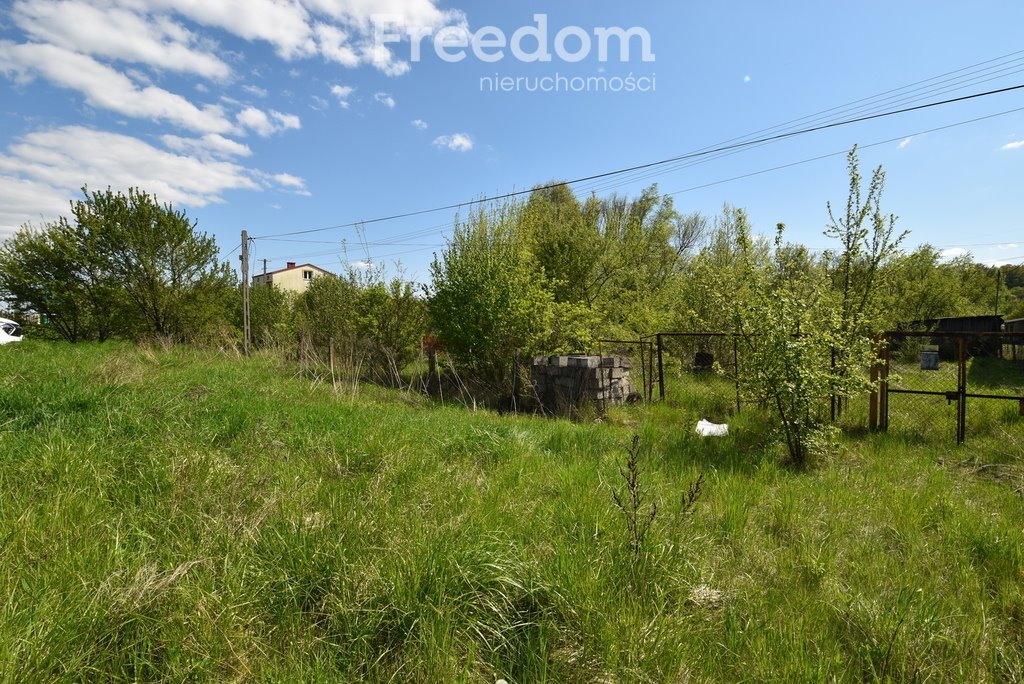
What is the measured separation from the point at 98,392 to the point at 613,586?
21.4ft

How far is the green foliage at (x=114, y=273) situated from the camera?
1695 centimetres

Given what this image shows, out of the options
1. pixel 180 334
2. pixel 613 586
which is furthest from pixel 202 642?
pixel 180 334

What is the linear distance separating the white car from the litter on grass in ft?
71.7

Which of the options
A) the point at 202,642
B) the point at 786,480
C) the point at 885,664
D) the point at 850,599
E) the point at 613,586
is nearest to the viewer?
the point at 202,642

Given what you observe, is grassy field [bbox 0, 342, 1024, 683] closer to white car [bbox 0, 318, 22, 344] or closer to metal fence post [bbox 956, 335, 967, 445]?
metal fence post [bbox 956, 335, 967, 445]

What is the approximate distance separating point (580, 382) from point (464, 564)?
6796 mm

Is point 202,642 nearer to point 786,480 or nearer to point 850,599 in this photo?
point 850,599

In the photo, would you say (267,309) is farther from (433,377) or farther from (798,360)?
(798,360)

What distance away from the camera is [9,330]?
16.6m

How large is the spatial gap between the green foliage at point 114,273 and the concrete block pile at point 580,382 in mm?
14715

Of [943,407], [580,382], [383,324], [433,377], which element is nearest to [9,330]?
[383,324]

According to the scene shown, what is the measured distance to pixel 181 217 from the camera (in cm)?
1822

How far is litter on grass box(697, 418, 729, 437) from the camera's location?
639cm

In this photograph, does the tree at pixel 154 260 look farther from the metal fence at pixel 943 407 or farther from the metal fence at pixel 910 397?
the metal fence at pixel 943 407
